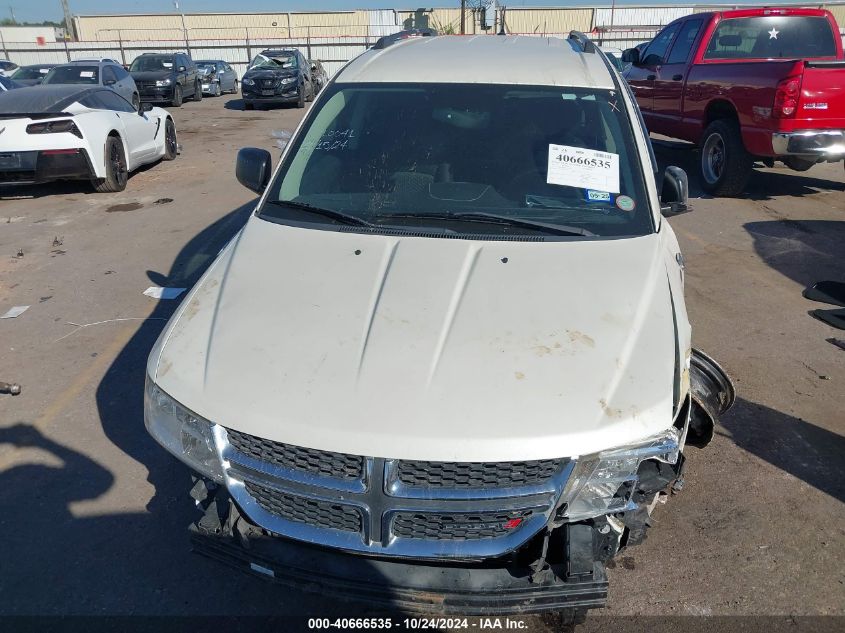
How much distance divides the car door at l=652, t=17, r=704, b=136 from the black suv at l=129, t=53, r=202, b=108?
16.1 metres

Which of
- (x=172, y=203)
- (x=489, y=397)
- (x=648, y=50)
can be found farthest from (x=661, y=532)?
(x=648, y=50)

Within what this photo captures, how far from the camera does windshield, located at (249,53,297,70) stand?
67.4 feet

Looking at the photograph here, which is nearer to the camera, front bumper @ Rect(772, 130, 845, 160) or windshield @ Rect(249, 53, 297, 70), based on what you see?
front bumper @ Rect(772, 130, 845, 160)

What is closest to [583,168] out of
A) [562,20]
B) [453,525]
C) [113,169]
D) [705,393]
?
[705,393]

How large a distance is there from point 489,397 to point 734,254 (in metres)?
5.47

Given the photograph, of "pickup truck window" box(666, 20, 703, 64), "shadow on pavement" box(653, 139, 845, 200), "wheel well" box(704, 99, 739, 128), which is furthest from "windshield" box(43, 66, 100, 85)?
"wheel well" box(704, 99, 739, 128)

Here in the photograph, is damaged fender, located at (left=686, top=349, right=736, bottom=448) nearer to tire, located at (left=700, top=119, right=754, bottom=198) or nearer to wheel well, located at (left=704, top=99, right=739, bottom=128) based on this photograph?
tire, located at (left=700, top=119, right=754, bottom=198)

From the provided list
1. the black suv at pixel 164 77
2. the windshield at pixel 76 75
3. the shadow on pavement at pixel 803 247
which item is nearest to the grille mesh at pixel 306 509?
the shadow on pavement at pixel 803 247

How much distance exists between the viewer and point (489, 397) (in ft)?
7.02

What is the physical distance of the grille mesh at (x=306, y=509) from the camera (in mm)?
2152

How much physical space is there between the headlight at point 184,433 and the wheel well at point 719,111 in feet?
26.5

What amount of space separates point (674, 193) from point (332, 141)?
183cm

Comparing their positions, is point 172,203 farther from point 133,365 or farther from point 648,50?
point 648,50

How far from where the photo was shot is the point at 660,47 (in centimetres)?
1027
